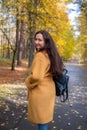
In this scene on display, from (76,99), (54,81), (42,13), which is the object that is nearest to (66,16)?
(42,13)

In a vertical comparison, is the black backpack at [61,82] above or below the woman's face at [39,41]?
below

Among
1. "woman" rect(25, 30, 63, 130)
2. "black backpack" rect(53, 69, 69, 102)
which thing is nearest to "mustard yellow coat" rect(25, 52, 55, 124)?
"woman" rect(25, 30, 63, 130)

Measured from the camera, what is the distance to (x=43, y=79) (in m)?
4.34

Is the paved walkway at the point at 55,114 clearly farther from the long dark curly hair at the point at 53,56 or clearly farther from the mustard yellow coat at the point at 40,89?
the long dark curly hair at the point at 53,56

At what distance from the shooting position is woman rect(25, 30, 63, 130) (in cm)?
428

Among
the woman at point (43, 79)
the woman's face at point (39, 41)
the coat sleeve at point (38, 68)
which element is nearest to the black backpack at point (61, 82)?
the woman at point (43, 79)

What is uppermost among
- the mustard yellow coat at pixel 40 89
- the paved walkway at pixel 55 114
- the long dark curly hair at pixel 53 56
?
the long dark curly hair at pixel 53 56

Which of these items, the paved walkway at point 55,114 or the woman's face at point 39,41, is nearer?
the woman's face at point 39,41

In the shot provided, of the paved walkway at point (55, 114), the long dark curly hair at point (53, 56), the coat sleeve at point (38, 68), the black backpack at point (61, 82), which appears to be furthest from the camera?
the paved walkway at point (55, 114)

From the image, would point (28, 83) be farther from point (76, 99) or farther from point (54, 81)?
point (76, 99)

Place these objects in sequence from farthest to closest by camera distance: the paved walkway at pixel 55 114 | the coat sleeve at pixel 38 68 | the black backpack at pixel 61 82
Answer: the paved walkway at pixel 55 114 < the black backpack at pixel 61 82 < the coat sleeve at pixel 38 68

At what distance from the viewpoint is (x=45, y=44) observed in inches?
175

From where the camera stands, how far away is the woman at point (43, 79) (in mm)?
4281

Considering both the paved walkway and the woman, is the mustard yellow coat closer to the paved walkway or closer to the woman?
the woman
